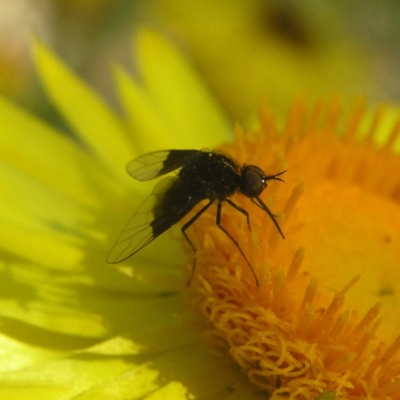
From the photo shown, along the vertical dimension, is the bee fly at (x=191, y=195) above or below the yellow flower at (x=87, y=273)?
above

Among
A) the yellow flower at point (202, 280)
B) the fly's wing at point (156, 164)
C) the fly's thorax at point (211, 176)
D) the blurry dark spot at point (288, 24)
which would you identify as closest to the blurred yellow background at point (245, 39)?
the blurry dark spot at point (288, 24)

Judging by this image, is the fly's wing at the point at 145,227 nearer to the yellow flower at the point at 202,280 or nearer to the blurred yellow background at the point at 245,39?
the yellow flower at the point at 202,280

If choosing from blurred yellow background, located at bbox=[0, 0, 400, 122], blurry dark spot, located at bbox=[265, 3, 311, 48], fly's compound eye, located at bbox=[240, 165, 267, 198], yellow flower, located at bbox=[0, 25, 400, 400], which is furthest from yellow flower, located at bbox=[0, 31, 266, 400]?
blurry dark spot, located at bbox=[265, 3, 311, 48]

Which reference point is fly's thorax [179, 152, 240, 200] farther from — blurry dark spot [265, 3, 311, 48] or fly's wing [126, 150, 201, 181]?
blurry dark spot [265, 3, 311, 48]

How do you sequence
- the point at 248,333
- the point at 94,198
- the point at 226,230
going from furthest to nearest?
1. the point at 94,198
2. the point at 226,230
3. the point at 248,333

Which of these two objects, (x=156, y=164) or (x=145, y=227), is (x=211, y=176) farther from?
(x=156, y=164)

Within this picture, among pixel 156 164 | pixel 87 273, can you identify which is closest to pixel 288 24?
pixel 156 164

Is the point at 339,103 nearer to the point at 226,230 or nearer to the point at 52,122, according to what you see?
the point at 226,230

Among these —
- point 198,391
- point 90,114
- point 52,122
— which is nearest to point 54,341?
point 198,391
